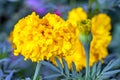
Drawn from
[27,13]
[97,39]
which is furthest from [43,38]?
[27,13]

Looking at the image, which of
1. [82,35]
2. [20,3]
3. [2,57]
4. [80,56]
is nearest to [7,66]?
[2,57]

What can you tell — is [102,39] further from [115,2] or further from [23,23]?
[23,23]

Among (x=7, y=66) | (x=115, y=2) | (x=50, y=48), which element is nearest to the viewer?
(x=50, y=48)

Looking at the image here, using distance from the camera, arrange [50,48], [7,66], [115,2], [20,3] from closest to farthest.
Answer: [50,48]
[7,66]
[115,2]
[20,3]

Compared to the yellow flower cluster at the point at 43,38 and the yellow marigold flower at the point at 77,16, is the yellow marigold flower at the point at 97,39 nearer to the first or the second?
the yellow marigold flower at the point at 77,16

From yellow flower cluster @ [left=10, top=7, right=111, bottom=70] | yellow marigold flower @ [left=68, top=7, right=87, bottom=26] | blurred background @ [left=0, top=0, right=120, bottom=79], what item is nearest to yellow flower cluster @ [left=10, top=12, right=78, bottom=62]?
yellow flower cluster @ [left=10, top=7, right=111, bottom=70]

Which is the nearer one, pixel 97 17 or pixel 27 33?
pixel 27 33

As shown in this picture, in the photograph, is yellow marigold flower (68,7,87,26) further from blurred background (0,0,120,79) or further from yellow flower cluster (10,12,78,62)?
yellow flower cluster (10,12,78,62)
